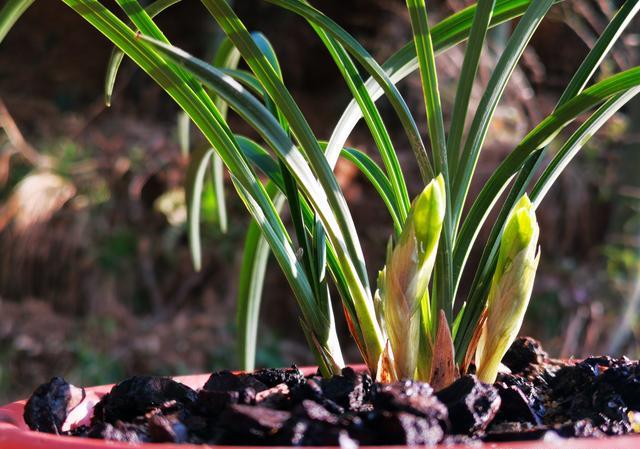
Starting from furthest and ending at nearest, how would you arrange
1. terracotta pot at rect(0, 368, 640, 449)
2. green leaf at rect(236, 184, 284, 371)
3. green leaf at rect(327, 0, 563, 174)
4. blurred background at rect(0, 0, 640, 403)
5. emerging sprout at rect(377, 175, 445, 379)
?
blurred background at rect(0, 0, 640, 403), green leaf at rect(236, 184, 284, 371), green leaf at rect(327, 0, 563, 174), emerging sprout at rect(377, 175, 445, 379), terracotta pot at rect(0, 368, 640, 449)

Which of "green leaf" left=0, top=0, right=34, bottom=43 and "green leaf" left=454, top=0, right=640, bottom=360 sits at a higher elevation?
"green leaf" left=0, top=0, right=34, bottom=43

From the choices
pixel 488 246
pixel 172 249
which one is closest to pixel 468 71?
pixel 488 246

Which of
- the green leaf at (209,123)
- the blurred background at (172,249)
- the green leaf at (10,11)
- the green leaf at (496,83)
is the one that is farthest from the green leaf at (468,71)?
the blurred background at (172,249)

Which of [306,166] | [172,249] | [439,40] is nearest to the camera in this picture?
[306,166]

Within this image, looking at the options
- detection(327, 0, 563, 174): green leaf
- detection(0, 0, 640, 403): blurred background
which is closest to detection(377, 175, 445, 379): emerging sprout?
detection(327, 0, 563, 174): green leaf

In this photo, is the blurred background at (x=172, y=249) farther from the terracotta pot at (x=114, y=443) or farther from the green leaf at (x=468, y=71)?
the terracotta pot at (x=114, y=443)

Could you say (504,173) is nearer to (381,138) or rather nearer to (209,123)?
(381,138)

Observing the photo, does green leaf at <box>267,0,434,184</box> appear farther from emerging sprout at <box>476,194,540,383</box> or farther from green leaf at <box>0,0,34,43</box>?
green leaf at <box>0,0,34,43</box>

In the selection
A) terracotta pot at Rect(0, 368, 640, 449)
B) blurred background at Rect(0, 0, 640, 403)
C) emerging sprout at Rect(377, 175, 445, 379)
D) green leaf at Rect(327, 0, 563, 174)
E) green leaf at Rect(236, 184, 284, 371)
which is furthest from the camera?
blurred background at Rect(0, 0, 640, 403)
